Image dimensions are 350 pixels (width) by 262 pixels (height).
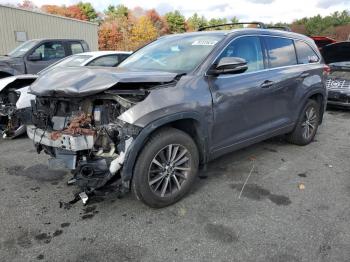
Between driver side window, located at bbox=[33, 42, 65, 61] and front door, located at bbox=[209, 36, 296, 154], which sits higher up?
driver side window, located at bbox=[33, 42, 65, 61]

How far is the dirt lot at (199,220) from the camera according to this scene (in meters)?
2.85

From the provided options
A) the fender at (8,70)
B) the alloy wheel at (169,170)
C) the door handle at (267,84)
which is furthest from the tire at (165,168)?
the fender at (8,70)

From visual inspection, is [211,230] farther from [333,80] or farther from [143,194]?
[333,80]

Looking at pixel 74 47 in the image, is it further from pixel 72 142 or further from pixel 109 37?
pixel 109 37

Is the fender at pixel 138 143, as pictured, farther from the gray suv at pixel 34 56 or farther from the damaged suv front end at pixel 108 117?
the gray suv at pixel 34 56

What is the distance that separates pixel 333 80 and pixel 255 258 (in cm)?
700

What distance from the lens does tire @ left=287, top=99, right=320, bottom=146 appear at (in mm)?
5413

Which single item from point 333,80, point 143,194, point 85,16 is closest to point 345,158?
point 143,194

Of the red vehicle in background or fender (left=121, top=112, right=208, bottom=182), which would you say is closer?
fender (left=121, top=112, right=208, bottom=182)

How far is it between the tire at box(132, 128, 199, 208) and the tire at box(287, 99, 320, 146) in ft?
7.90

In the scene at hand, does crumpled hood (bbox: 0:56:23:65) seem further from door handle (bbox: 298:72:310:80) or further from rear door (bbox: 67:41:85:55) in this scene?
door handle (bbox: 298:72:310:80)

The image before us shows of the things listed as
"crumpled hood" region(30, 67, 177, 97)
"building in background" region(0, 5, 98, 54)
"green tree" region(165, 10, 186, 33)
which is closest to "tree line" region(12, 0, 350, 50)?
"green tree" region(165, 10, 186, 33)

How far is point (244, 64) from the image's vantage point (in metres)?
3.76

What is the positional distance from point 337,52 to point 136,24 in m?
44.5
